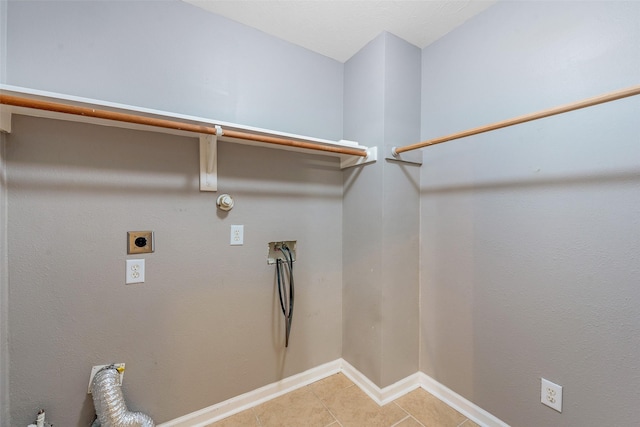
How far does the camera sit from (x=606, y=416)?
→ 40.3 inches

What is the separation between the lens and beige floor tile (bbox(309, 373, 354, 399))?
64.9 inches

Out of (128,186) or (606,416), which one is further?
(128,186)

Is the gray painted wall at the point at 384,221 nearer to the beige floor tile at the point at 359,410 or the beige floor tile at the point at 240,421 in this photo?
the beige floor tile at the point at 359,410

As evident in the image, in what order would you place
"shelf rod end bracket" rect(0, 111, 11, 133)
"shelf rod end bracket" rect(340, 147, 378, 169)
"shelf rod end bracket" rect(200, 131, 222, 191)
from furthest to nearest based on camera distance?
"shelf rod end bracket" rect(340, 147, 378, 169) → "shelf rod end bracket" rect(200, 131, 222, 191) → "shelf rod end bracket" rect(0, 111, 11, 133)

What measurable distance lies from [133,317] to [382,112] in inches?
69.5

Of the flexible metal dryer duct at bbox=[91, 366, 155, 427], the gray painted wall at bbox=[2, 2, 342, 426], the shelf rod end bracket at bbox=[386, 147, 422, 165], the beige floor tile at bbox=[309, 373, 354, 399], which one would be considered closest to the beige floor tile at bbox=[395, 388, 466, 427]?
the beige floor tile at bbox=[309, 373, 354, 399]

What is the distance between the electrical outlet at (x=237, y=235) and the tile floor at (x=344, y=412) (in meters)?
1.00

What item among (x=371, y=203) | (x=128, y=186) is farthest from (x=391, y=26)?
(x=128, y=186)

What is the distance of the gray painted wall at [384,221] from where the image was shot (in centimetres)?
158

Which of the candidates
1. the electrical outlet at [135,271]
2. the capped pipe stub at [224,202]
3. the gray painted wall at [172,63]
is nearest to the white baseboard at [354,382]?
the electrical outlet at [135,271]

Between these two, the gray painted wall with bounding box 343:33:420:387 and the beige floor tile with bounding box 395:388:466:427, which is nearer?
the beige floor tile with bounding box 395:388:466:427

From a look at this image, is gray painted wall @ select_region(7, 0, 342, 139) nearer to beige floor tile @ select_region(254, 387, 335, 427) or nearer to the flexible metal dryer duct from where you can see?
the flexible metal dryer duct

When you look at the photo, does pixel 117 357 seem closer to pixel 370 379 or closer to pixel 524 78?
pixel 370 379

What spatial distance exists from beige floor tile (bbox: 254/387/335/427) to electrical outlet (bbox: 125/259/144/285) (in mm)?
1028
